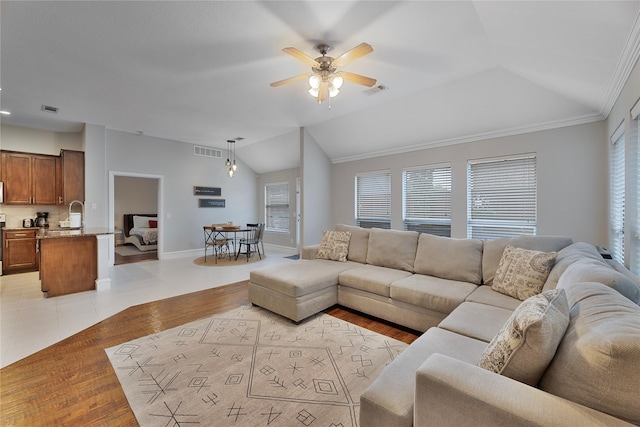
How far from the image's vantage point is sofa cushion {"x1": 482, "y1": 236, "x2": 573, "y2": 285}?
270cm

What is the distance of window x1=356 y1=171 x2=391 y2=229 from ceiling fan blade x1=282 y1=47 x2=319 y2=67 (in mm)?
3357

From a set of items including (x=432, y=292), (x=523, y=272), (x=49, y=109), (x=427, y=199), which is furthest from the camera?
(x=427, y=199)

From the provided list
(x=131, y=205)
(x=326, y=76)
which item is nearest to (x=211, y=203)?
(x=131, y=205)

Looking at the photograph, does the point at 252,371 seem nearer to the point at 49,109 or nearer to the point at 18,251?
the point at 49,109

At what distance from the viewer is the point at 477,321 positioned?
78.7 inches

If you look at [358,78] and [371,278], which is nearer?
[358,78]

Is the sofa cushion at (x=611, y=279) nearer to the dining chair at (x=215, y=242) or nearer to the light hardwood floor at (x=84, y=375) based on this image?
the light hardwood floor at (x=84, y=375)

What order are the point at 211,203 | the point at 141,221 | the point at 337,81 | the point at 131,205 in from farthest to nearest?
the point at 131,205 → the point at 141,221 → the point at 211,203 → the point at 337,81

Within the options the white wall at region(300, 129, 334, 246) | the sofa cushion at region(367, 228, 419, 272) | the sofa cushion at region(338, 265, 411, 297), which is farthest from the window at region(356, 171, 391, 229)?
the sofa cushion at region(338, 265, 411, 297)

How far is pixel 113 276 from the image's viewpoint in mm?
4965

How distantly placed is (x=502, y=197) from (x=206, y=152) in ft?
22.6

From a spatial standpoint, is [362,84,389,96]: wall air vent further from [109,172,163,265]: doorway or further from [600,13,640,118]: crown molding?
[109,172,163,265]: doorway

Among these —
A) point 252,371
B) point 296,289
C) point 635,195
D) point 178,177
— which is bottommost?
point 252,371

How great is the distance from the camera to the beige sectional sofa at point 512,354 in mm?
858
